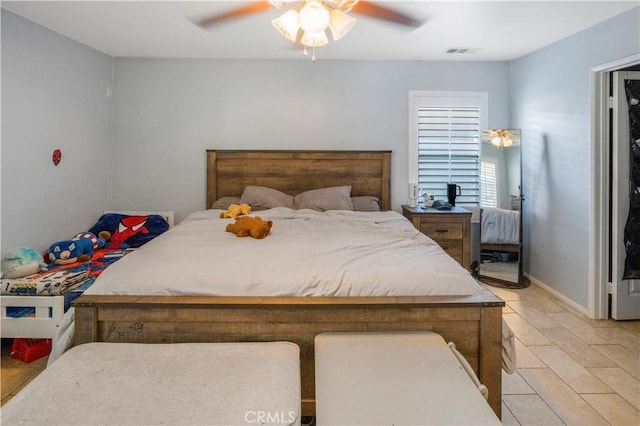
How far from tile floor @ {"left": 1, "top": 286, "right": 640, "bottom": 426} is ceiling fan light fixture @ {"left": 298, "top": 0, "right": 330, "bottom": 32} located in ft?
7.44

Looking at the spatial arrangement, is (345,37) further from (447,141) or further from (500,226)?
(500,226)

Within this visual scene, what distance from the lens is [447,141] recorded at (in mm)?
4453

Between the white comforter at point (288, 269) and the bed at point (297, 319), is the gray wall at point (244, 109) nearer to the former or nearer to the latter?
the white comforter at point (288, 269)

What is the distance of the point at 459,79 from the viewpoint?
439cm

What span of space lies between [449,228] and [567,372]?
1.78 m

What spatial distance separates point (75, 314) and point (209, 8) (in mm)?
2233

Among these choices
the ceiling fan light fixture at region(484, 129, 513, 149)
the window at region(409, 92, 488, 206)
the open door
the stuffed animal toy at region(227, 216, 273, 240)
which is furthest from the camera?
the window at region(409, 92, 488, 206)

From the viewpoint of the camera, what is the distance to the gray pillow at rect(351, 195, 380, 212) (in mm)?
4020

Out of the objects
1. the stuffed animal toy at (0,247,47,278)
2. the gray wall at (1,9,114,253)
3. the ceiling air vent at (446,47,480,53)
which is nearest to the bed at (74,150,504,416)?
the stuffed animal toy at (0,247,47,278)

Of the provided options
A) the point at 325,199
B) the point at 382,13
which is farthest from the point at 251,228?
the point at 382,13

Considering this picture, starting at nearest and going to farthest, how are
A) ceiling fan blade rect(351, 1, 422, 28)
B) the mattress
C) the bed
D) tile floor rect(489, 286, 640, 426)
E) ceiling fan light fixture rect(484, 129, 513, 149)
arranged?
the mattress < the bed < tile floor rect(489, 286, 640, 426) < ceiling fan blade rect(351, 1, 422, 28) < ceiling fan light fixture rect(484, 129, 513, 149)

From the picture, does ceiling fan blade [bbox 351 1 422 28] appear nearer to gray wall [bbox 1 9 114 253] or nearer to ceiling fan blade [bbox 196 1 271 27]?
ceiling fan blade [bbox 196 1 271 27]

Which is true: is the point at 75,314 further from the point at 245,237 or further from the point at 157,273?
the point at 245,237

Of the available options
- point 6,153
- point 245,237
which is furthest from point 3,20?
point 245,237
